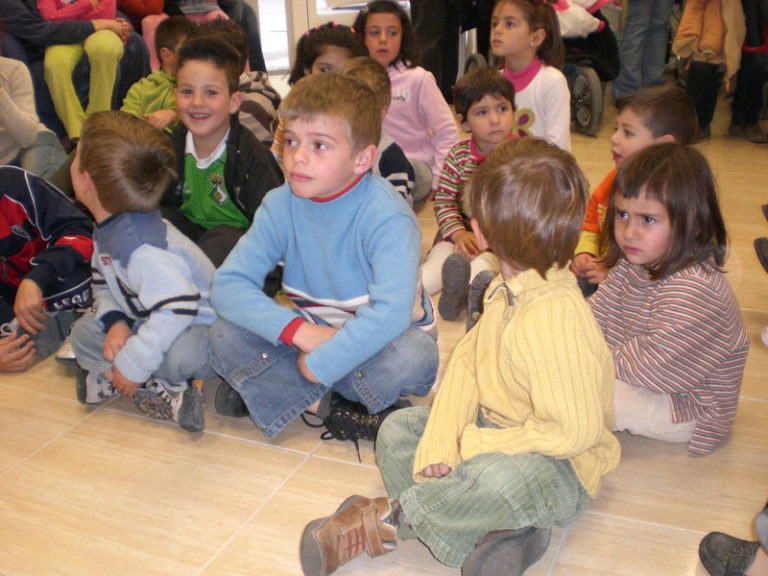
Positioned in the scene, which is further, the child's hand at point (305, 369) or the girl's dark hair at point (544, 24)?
the girl's dark hair at point (544, 24)

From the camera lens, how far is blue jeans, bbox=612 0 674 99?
13.7ft

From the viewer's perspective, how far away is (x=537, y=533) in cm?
117

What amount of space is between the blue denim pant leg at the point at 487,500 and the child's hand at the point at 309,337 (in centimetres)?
38

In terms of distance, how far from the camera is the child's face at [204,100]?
2.01 meters

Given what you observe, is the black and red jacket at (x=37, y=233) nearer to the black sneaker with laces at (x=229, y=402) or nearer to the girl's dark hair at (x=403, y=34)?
the black sneaker with laces at (x=229, y=402)

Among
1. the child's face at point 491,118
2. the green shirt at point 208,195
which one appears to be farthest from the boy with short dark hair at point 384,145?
the green shirt at point 208,195

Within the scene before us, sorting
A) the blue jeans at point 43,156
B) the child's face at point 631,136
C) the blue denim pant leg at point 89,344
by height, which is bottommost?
the blue denim pant leg at point 89,344

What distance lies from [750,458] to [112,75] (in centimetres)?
Answer: 284

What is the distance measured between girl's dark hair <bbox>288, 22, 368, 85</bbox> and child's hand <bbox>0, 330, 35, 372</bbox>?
1266 millimetres

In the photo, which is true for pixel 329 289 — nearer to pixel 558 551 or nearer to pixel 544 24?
pixel 558 551

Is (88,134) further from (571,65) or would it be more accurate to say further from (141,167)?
(571,65)

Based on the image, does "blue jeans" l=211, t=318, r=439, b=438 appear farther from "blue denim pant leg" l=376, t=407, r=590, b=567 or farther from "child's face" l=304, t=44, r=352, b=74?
"child's face" l=304, t=44, r=352, b=74

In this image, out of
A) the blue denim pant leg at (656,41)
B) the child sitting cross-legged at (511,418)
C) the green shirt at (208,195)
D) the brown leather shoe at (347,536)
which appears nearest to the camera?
the child sitting cross-legged at (511,418)

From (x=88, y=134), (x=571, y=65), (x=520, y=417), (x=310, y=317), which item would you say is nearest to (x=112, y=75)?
(x=88, y=134)
